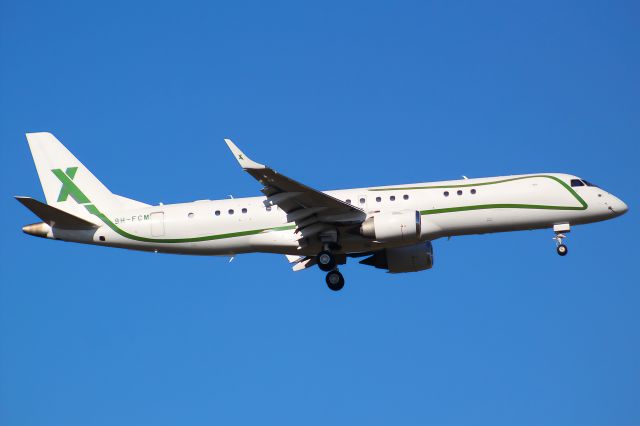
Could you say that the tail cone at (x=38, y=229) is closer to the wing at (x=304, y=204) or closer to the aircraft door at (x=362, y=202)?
the wing at (x=304, y=204)

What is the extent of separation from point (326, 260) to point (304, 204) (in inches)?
116

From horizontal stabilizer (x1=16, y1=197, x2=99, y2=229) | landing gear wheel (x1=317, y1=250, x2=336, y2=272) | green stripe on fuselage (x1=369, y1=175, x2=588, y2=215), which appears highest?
horizontal stabilizer (x1=16, y1=197, x2=99, y2=229)

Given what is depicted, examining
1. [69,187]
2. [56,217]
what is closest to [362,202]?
[56,217]

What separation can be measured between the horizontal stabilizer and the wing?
895cm

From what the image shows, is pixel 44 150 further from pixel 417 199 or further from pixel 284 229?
pixel 417 199

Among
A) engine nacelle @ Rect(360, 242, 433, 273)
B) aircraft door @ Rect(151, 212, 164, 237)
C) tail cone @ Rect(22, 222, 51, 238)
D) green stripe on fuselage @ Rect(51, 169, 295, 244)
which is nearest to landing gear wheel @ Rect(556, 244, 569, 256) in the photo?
→ engine nacelle @ Rect(360, 242, 433, 273)

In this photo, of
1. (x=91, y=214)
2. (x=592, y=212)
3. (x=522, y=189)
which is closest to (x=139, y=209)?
(x=91, y=214)

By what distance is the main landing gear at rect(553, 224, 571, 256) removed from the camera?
4147 cm

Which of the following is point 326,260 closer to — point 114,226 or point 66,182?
point 114,226

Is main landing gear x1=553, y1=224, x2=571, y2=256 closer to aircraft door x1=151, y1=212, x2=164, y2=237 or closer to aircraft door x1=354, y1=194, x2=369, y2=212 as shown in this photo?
aircraft door x1=354, y1=194, x2=369, y2=212

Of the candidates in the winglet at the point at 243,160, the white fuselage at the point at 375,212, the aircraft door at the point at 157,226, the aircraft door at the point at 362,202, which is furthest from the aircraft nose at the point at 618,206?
the aircraft door at the point at 157,226

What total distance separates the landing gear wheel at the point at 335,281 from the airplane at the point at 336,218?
1.7 inches

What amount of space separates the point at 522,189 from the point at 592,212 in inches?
125

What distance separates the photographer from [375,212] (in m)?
41.2
